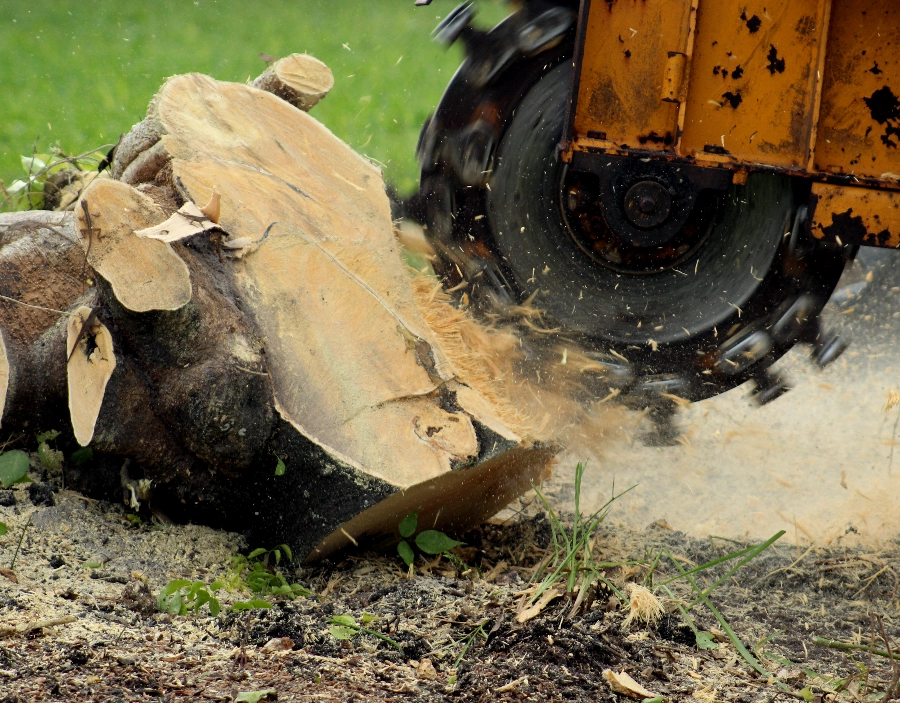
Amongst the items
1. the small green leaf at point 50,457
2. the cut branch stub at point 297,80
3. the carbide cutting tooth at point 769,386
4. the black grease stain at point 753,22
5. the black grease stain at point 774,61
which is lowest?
the small green leaf at point 50,457

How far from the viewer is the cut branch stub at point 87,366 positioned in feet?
6.97

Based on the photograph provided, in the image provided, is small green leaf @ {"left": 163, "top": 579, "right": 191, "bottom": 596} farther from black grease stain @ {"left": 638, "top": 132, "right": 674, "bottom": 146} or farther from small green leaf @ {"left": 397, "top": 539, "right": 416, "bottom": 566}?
black grease stain @ {"left": 638, "top": 132, "right": 674, "bottom": 146}

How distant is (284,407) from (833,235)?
1.71 meters

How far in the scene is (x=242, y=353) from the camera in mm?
2172

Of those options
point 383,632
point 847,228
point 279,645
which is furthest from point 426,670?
point 847,228

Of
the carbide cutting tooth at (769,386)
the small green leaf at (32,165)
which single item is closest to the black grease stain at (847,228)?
the carbide cutting tooth at (769,386)

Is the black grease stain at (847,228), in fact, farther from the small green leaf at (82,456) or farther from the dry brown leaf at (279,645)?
the small green leaf at (82,456)

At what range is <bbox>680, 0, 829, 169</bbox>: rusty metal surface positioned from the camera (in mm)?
2539

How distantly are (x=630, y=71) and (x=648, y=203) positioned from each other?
15.8 inches

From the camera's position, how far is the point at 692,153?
2639 millimetres

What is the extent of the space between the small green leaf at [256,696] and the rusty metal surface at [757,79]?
190 cm

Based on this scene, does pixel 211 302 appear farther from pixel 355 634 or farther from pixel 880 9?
pixel 880 9

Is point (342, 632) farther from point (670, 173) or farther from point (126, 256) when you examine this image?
point (670, 173)

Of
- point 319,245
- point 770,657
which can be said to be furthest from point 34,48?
point 770,657
